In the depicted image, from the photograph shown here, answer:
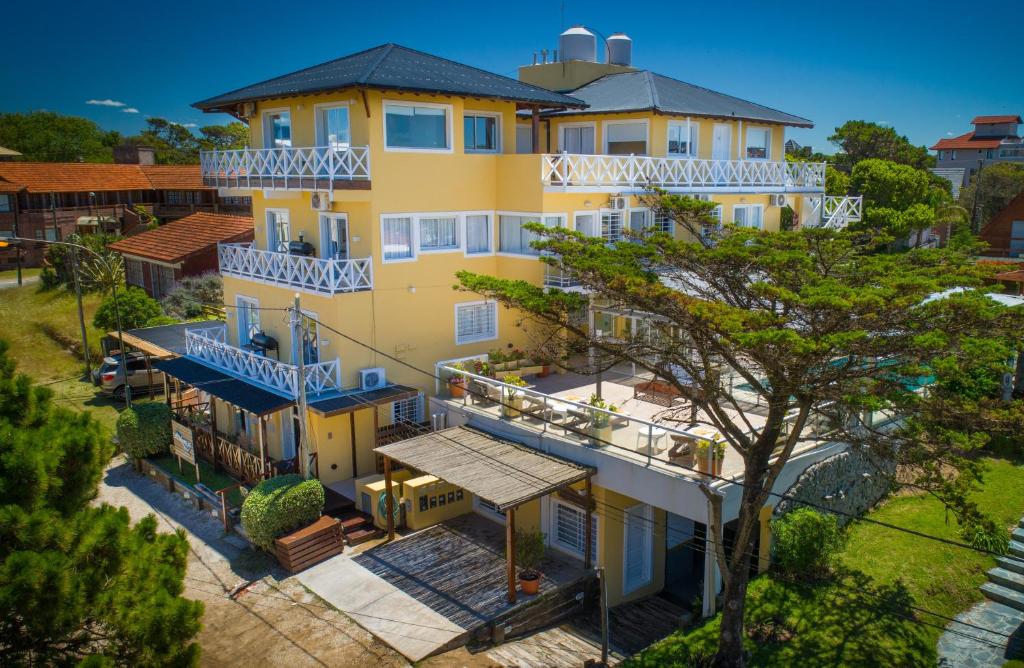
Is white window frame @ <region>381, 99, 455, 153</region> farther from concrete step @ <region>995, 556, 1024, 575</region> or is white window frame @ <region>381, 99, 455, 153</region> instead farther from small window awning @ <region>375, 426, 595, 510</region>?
concrete step @ <region>995, 556, 1024, 575</region>

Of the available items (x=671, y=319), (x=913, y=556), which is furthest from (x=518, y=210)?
(x=913, y=556)

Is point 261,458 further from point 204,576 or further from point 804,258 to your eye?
point 804,258

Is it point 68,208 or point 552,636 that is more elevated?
point 68,208

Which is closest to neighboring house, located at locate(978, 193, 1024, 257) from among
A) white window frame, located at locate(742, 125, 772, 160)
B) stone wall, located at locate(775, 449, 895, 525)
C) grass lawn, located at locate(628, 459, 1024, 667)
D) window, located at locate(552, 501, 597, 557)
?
white window frame, located at locate(742, 125, 772, 160)

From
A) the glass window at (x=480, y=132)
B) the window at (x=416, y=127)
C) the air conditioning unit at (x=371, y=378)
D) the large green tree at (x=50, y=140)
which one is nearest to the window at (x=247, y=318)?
the air conditioning unit at (x=371, y=378)

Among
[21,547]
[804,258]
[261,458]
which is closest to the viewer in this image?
[21,547]

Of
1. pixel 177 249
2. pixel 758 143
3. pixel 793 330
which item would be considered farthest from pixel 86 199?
pixel 793 330

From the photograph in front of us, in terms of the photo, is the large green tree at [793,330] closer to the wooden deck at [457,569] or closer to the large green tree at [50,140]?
the wooden deck at [457,569]
